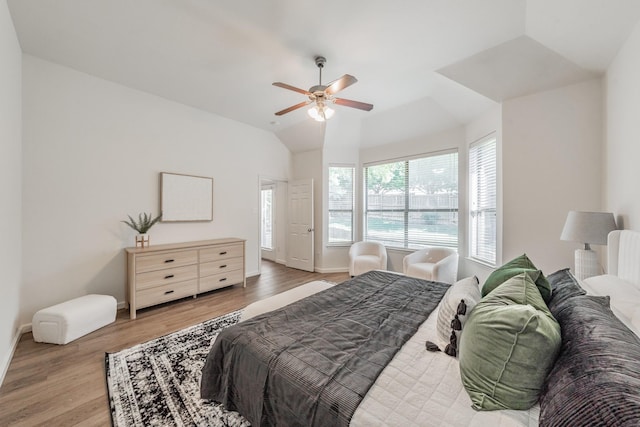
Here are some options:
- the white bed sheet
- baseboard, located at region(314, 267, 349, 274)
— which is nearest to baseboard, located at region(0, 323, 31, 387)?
the white bed sheet

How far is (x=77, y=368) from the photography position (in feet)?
6.54

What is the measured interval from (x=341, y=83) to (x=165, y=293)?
328 centimetres

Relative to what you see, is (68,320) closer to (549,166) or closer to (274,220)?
(274,220)

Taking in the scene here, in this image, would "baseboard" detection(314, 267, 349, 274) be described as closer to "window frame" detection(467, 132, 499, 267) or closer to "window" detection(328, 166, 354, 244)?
"window" detection(328, 166, 354, 244)

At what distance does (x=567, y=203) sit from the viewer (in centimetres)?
263

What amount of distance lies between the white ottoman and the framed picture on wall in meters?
1.35

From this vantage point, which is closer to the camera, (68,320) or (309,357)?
(309,357)

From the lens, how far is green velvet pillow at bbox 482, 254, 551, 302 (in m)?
1.36

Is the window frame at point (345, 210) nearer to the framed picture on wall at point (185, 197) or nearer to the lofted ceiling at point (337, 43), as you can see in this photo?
the lofted ceiling at point (337, 43)

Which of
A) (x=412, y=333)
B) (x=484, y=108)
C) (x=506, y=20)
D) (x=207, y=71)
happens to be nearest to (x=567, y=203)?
(x=484, y=108)

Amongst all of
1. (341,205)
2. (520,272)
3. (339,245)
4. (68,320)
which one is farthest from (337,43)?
(68,320)

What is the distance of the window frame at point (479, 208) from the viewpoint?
323 cm

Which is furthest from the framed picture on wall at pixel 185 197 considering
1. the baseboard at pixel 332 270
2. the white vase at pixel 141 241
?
the baseboard at pixel 332 270

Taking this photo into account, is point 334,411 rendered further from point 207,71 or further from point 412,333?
point 207,71
